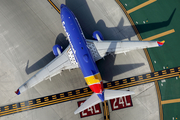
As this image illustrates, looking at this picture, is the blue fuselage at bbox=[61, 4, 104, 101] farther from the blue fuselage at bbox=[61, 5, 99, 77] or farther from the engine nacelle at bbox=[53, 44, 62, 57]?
the engine nacelle at bbox=[53, 44, 62, 57]

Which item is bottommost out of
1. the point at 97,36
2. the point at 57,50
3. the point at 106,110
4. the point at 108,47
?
the point at 106,110

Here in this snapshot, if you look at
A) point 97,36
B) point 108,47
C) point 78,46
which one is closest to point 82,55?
point 78,46

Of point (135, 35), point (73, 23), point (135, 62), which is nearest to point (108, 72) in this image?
point (135, 62)

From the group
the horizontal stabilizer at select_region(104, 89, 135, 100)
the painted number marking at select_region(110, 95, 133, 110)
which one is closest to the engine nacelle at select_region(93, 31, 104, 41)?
the horizontal stabilizer at select_region(104, 89, 135, 100)

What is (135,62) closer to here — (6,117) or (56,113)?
(56,113)

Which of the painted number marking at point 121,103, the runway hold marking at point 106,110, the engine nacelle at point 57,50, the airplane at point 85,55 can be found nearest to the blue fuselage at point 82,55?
the airplane at point 85,55

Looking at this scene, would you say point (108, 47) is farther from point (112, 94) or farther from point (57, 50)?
point (57, 50)
